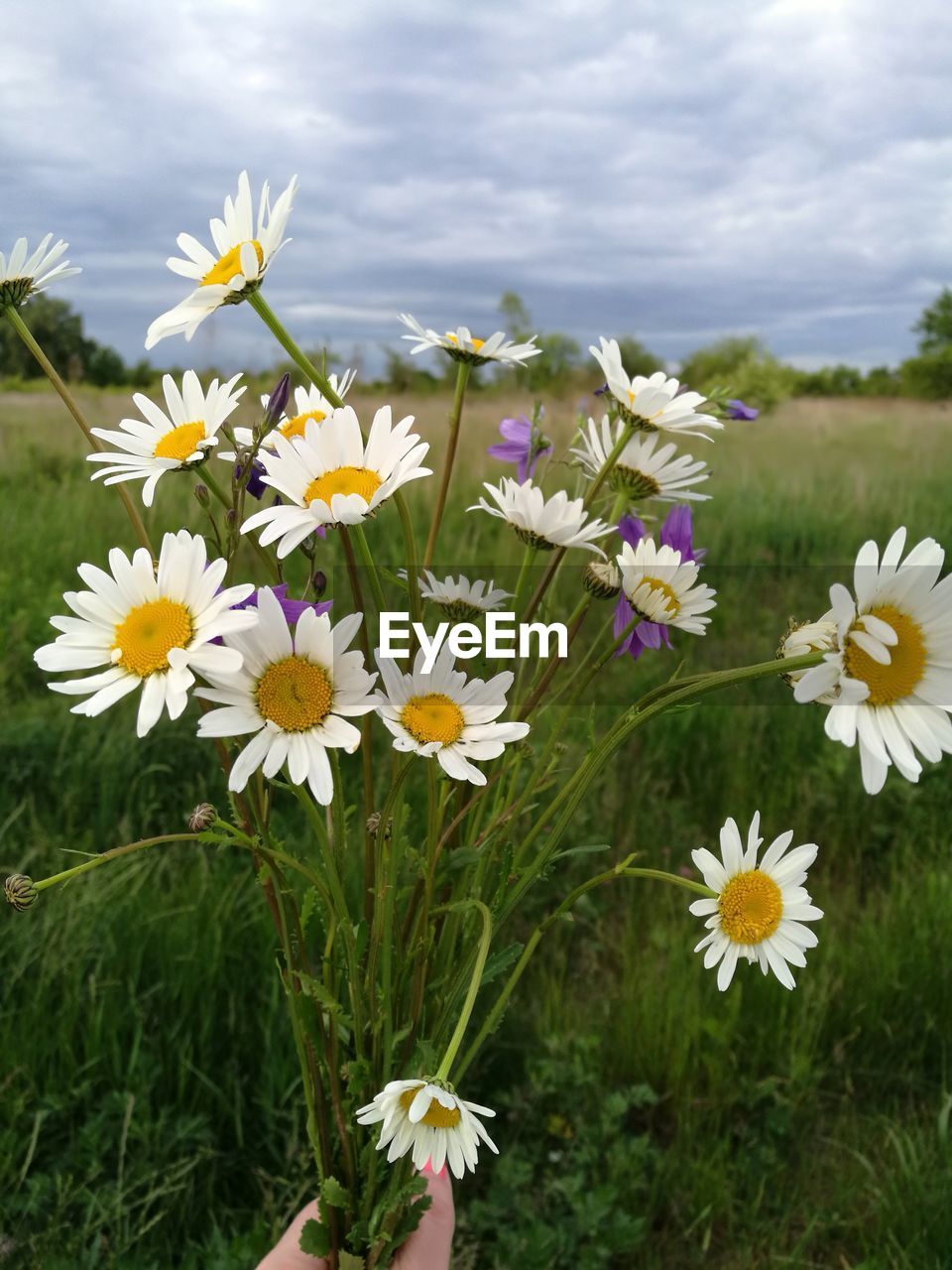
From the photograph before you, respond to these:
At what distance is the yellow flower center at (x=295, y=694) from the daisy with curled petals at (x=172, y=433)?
0.14 meters

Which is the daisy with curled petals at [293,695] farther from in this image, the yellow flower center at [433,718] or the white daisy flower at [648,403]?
the white daisy flower at [648,403]

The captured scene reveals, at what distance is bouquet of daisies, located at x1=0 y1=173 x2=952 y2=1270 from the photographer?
46 centimetres

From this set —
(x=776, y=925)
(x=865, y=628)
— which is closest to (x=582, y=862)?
(x=776, y=925)

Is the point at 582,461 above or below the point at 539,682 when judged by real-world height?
above

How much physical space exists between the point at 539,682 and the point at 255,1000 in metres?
0.99

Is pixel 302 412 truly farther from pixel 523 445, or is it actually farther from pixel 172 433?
pixel 523 445

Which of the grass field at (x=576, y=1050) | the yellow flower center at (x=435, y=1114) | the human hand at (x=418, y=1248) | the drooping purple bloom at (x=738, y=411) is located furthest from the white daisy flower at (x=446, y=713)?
the grass field at (x=576, y=1050)

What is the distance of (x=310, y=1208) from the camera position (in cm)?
87

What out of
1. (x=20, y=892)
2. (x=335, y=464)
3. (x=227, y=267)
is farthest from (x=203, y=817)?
(x=227, y=267)

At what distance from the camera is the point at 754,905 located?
603 mm

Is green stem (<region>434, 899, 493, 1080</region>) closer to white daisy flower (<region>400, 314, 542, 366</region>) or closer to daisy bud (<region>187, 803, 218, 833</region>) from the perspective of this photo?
daisy bud (<region>187, 803, 218, 833</region>)

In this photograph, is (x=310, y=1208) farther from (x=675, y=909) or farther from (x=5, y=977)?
(x=675, y=909)

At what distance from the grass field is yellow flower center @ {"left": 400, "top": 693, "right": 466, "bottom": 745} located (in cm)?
86

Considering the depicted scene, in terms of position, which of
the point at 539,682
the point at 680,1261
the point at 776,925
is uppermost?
the point at 539,682
